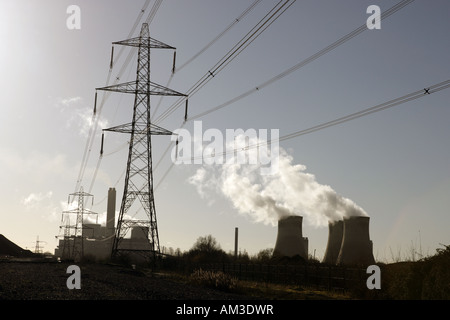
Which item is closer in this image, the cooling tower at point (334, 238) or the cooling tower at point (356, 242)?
the cooling tower at point (356, 242)

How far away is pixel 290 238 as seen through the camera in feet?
166

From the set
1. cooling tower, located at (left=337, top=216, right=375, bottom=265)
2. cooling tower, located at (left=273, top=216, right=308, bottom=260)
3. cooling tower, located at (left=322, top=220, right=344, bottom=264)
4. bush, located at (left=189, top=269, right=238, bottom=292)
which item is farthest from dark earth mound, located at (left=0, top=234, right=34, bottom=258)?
bush, located at (left=189, top=269, right=238, bottom=292)

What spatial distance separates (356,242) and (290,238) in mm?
7906

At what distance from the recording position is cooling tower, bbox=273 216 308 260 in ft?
164

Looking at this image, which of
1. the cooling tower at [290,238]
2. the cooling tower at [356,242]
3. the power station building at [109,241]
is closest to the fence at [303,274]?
the cooling tower at [356,242]

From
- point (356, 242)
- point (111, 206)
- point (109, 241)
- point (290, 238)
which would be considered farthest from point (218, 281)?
point (109, 241)

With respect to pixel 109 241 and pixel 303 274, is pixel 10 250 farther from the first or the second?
pixel 303 274

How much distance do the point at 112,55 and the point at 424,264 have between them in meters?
25.6

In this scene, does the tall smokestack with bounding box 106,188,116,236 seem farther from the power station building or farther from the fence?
the fence

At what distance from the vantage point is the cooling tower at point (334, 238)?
53.0 m

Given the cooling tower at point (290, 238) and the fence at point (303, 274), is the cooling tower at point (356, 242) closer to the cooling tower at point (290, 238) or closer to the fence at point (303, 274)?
the cooling tower at point (290, 238)

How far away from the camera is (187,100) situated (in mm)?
31859

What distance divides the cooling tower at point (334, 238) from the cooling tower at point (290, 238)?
3795 millimetres
